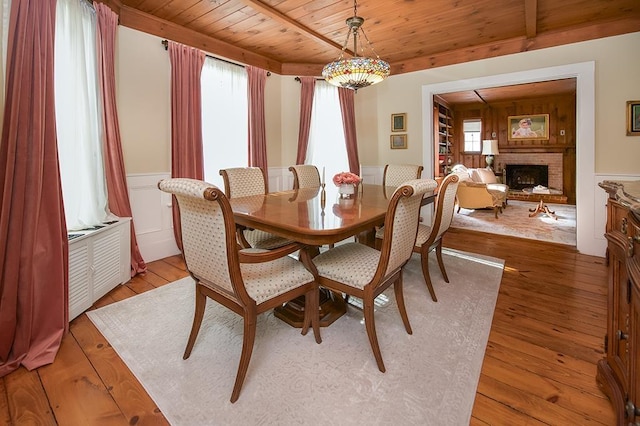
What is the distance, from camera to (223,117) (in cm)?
401

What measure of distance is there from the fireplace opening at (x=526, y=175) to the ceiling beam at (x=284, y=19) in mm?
6623

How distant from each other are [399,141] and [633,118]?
261 centimetres

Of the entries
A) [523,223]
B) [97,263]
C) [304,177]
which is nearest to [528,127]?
[523,223]

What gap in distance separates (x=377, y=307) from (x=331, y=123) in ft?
11.5

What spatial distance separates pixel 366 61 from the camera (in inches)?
104

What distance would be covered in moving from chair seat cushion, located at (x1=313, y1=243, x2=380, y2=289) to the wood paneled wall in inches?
300

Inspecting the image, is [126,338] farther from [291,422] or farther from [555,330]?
[555,330]

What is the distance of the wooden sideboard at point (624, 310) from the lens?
3.24 ft

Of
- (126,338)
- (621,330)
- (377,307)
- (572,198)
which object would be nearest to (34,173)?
(126,338)

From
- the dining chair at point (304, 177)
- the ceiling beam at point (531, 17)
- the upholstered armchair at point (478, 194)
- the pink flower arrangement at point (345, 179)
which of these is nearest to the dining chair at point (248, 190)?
the dining chair at point (304, 177)

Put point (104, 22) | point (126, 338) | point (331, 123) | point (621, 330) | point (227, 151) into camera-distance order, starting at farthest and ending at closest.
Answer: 1. point (331, 123)
2. point (227, 151)
3. point (104, 22)
4. point (126, 338)
5. point (621, 330)

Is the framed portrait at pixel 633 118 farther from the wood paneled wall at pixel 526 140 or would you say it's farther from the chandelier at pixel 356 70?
the wood paneled wall at pixel 526 140

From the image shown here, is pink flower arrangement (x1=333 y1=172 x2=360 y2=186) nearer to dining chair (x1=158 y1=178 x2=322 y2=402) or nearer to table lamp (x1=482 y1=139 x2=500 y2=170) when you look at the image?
dining chair (x1=158 y1=178 x2=322 y2=402)

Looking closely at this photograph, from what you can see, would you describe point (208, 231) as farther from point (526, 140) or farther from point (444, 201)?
point (526, 140)
